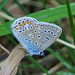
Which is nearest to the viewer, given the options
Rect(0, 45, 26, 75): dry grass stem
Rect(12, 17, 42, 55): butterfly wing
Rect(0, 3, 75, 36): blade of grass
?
Rect(0, 45, 26, 75): dry grass stem

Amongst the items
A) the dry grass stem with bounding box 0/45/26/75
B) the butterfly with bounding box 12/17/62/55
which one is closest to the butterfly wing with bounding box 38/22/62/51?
the butterfly with bounding box 12/17/62/55

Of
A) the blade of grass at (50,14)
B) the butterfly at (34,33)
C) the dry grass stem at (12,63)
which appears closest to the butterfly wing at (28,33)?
the butterfly at (34,33)

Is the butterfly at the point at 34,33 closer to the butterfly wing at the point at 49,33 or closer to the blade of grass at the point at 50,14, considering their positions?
the butterfly wing at the point at 49,33

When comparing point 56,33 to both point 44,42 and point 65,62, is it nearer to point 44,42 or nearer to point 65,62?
point 44,42

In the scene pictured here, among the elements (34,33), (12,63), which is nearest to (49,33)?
(34,33)

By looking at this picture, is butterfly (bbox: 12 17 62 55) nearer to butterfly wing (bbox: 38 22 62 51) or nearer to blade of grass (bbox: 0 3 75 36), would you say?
butterfly wing (bbox: 38 22 62 51)

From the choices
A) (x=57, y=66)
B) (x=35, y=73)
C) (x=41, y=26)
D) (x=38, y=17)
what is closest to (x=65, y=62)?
(x=57, y=66)

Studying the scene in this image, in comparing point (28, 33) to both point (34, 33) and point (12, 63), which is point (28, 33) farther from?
point (12, 63)
